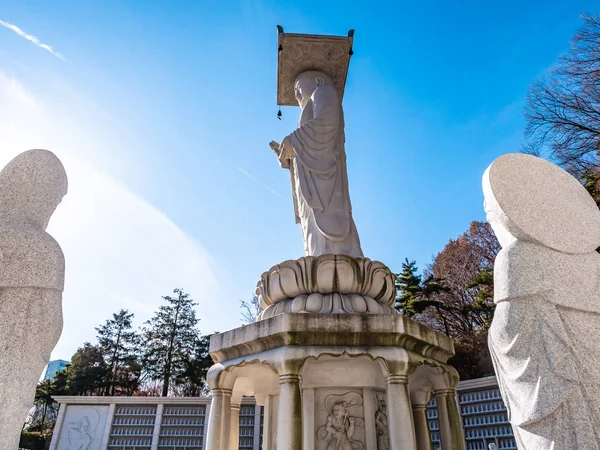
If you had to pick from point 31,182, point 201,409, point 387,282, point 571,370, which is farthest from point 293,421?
point 201,409

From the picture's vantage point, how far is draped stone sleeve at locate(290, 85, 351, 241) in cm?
603

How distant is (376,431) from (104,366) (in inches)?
1174

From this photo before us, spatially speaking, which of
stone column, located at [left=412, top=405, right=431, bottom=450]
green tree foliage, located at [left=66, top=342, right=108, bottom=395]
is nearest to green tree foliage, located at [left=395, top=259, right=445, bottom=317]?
stone column, located at [left=412, top=405, right=431, bottom=450]

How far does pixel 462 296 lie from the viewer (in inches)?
960

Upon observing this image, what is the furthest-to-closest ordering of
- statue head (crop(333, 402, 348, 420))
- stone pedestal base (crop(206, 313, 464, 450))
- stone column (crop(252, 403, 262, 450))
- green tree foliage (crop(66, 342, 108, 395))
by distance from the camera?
green tree foliage (crop(66, 342, 108, 395)) → stone column (crop(252, 403, 262, 450)) → statue head (crop(333, 402, 348, 420)) → stone pedestal base (crop(206, 313, 464, 450))

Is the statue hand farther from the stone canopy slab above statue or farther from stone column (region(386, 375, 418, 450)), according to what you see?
stone column (region(386, 375, 418, 450))

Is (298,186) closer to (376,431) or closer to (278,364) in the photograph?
(278,364)

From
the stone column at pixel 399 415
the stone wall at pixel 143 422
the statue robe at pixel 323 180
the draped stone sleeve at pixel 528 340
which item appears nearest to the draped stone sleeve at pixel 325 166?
the statue robe at pixel 323 180

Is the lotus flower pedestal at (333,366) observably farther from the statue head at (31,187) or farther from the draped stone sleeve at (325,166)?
the statue head at (31,187)

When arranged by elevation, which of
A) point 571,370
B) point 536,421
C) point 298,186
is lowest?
point 536,421

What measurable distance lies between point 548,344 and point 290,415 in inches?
91.3

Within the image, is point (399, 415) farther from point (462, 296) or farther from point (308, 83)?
point (462, 296)

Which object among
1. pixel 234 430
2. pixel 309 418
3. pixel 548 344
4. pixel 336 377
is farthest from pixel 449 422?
pixel 548 344

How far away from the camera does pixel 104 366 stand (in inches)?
1153
